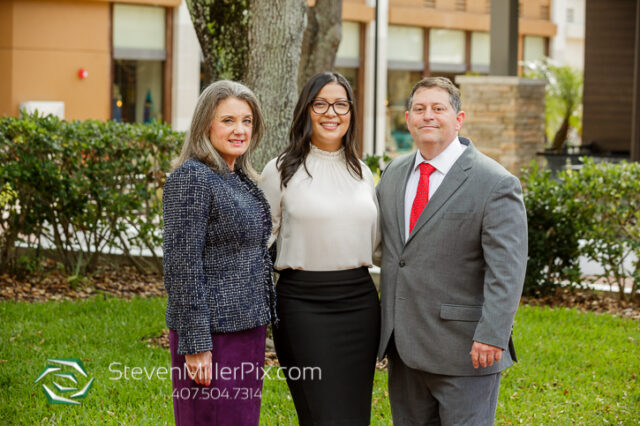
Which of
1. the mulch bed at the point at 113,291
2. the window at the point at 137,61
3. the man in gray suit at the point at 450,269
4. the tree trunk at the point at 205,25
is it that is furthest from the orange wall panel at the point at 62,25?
the man in gray suit at the point at 450,269

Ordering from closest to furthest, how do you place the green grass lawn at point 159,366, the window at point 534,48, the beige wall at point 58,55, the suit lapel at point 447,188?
1. the suit lapel at point 447,188
2. the green grass lawn at point 159,366
3. the beige wall at point 58,55
4. the window at point 534,48

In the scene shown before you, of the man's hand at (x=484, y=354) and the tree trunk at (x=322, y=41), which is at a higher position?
the tree trunk at (x=322, y=41)

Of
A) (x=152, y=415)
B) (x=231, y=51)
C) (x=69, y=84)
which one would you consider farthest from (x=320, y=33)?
(x=69, y=84)

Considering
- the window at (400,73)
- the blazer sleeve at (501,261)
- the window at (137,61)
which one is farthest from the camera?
Answer: the window at (400,73)

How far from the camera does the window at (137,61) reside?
21953mm

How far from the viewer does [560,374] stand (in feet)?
20.9

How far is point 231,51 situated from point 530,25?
2678cm

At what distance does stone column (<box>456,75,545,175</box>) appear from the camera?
15.2 m

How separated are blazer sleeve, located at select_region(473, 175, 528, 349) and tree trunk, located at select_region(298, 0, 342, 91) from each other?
686cm

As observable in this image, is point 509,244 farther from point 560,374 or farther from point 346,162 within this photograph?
point 560,374

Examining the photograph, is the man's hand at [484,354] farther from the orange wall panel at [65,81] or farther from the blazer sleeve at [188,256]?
the orange wall panel at [65,81]

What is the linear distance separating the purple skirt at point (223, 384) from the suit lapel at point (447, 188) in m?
0.90

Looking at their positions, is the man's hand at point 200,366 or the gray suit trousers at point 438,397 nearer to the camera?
the man's hand at point 200,366

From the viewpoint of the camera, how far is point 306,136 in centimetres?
418
